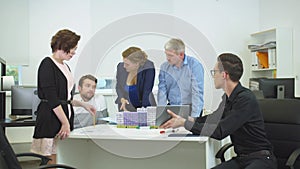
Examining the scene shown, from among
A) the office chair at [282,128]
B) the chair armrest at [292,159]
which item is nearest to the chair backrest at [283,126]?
the office chair at [282,128]

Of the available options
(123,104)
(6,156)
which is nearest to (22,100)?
(123,104)

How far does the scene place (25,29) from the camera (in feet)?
15.6

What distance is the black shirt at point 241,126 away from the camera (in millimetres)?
2086

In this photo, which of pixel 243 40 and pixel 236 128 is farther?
pixel 243 40

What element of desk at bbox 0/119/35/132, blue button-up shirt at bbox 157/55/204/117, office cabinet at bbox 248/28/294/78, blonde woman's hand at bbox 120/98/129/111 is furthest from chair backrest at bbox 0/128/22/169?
office cabinet at bbox 248/28/294/78

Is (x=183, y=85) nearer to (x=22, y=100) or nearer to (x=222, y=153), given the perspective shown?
(x=222, y=153)

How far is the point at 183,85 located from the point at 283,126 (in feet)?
3.21

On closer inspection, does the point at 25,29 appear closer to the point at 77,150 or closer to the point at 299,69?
the point at 77,150

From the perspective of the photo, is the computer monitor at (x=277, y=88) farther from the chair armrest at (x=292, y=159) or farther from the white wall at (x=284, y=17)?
the chair armrest at (x=292, y=159)

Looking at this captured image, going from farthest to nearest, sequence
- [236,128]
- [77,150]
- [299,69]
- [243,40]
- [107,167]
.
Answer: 1. [243,40]
2. [299,69]
3. [107,167]
4. [77,150]
5. [236,128]

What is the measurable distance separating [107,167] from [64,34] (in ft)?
4.03

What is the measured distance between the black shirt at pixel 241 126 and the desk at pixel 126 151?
0.13m

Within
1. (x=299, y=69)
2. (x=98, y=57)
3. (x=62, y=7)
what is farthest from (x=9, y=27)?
(x=299, y=69)

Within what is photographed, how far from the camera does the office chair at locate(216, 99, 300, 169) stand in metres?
2.29
